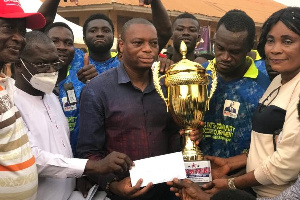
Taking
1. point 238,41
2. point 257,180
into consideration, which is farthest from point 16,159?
point 238,41

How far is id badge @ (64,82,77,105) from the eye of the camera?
154 inches

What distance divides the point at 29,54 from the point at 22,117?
49 cm

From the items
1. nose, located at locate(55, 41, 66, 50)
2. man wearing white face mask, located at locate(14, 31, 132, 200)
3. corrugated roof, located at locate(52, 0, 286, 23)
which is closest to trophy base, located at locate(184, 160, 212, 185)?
man wearing white face mask, located at locate(14, 31, 132, 200)

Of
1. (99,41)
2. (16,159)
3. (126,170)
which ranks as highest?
(99,41)

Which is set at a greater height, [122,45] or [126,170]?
[122,45]

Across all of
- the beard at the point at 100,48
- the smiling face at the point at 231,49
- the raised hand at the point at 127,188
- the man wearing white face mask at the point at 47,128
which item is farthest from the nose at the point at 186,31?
the raised hand at the point at 127,188

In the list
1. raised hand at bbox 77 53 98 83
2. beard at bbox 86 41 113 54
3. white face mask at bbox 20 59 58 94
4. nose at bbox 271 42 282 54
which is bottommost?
raised hand at bbox 77 53 98 83

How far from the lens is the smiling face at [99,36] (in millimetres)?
4638

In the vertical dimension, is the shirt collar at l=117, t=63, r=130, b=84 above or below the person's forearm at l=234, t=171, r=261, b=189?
above

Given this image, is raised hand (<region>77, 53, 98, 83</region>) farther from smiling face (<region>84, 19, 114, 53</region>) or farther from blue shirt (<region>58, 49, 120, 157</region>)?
smiling face (<region>84, 19, 114, 53</region>)

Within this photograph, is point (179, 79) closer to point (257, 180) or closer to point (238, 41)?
point (238, 41)

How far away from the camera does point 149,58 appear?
3158mm

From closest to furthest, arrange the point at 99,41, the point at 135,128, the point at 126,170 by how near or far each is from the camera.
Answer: the point at 126,170 → the point at 135,128 → the point at 99,41

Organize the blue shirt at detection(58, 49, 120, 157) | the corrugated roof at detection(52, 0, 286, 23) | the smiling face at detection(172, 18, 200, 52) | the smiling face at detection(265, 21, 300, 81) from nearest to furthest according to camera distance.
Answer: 1. the smiling face at detection(265, 21, 300, 81)
2. the blue shirt at detection(58, 49, 120, 157)
3. the smiling face at detection(172, 18, 200, 52)
4. the corrugated roof at detection(52, 0, 286, 23)
